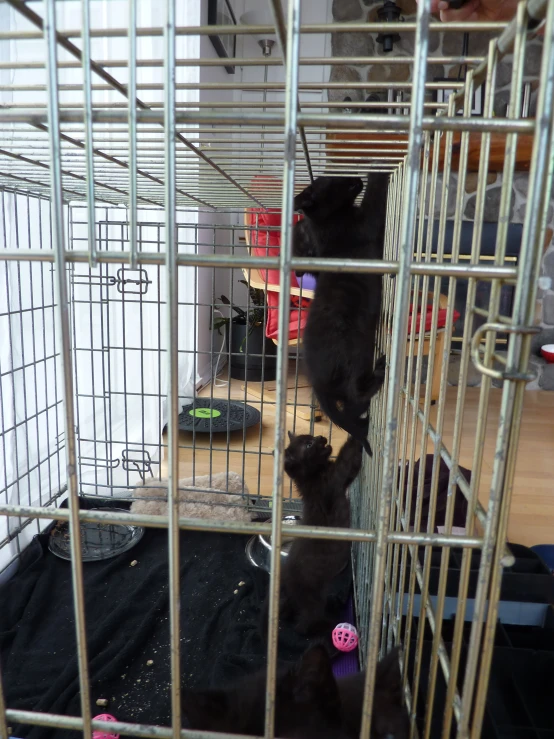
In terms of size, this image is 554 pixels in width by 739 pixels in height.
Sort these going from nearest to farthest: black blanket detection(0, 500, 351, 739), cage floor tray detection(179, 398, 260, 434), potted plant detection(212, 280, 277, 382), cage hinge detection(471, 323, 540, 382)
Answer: cage hinge detection(471, 323, 540, 382) → black blanket detection(0, 500, 351, 739) → cage floor tray detection(179, 398, 260, 434) → potted plant detection(212, 280, 277, 382)

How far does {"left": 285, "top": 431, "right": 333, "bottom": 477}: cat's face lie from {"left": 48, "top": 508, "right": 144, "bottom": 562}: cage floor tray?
1.43 ft

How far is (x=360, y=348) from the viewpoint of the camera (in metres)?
1.06

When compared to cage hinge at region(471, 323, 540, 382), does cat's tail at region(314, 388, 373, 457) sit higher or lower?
lower

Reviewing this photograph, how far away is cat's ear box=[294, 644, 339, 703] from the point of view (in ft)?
2.04

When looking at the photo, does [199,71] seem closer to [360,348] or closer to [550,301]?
[360,348]

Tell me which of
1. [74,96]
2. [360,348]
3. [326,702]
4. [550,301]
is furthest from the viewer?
[550,301]

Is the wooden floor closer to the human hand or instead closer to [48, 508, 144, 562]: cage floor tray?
[48, 508, 144, 562]: cage floor tray

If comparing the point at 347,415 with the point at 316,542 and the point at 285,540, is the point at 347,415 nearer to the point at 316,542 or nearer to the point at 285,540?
the point at 316,542

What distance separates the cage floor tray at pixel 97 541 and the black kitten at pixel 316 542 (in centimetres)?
44

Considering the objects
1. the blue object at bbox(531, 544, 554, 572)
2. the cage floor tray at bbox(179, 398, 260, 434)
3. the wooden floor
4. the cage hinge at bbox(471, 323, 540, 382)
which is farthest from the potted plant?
the cage hinge at bbox(471, 323, 540, 382)

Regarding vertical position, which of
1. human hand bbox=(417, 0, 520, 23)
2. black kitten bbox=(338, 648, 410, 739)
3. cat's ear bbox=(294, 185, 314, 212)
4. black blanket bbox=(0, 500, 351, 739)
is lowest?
black blanket bbox=(0, 500, 351, 739)

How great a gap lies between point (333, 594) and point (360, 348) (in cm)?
63

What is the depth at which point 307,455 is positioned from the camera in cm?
132

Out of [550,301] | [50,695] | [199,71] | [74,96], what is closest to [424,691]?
[50,695]
